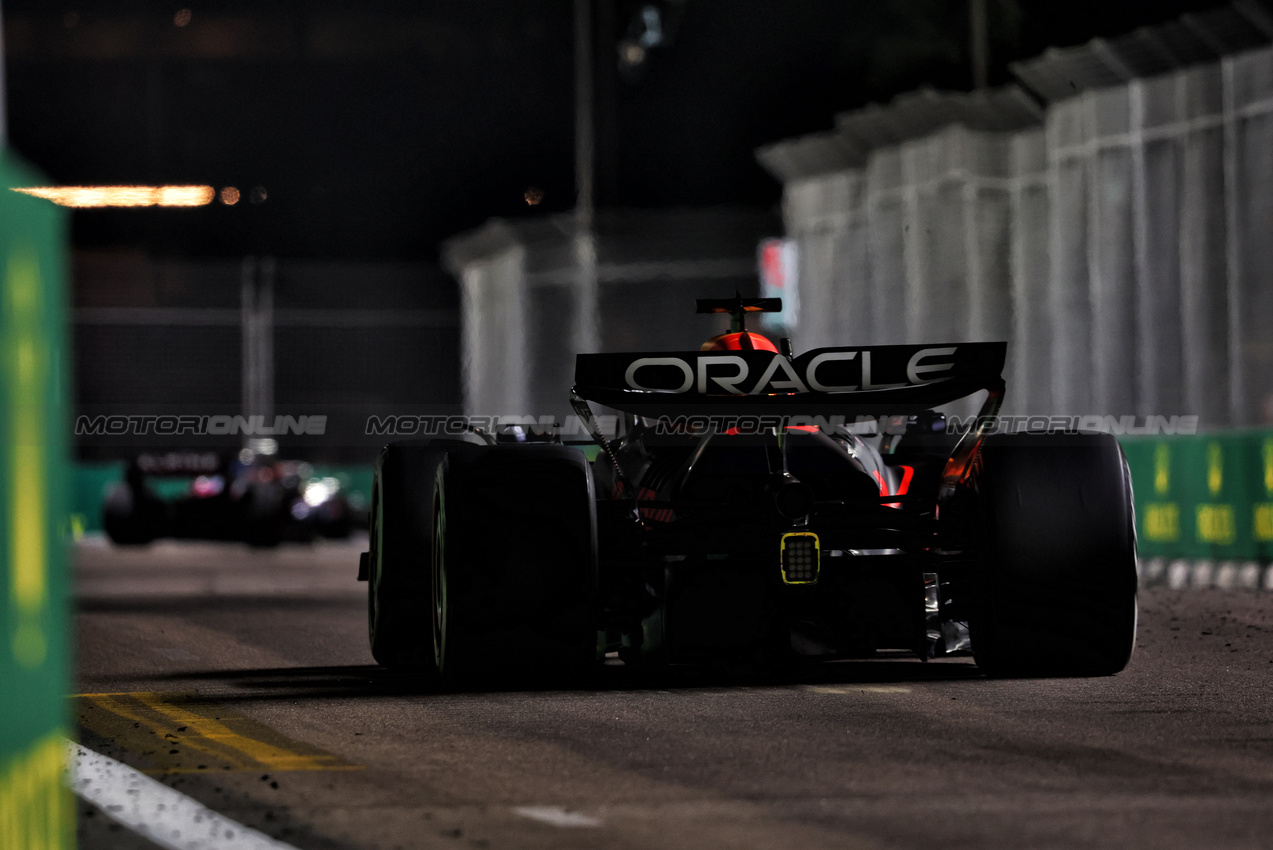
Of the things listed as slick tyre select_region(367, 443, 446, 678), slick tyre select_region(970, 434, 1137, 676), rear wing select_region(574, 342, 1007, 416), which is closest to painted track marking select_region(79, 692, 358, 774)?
slick tyre select_region(367, 443, 446, 678)

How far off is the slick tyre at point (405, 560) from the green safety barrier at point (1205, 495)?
931 cm

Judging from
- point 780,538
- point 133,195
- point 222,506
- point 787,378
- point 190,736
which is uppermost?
point 133,195

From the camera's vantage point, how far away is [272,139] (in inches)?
2264

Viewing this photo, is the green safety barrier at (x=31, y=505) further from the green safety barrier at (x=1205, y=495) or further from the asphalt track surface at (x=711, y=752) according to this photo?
the green safety barrier at (x=1205, y=495)

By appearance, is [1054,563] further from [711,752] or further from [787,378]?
[711,752]

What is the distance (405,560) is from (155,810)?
15.4 ft

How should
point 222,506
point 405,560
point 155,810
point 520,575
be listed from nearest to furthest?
point 155,810 < point 520,575 < point 405,560 < point 222,506

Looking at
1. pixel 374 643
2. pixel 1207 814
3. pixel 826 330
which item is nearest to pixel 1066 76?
pixel 826 330

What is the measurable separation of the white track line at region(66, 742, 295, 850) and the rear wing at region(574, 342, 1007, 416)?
3.41m

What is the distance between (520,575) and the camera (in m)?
9.77

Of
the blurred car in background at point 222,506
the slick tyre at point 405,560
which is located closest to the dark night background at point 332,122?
the blurred car in background at point 222,506

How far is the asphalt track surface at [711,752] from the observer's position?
6.23 metres

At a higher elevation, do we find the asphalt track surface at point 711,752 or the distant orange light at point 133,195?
the distant orange light at point 133,195

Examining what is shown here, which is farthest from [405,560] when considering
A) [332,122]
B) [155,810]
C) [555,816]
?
Result: [332,122]
